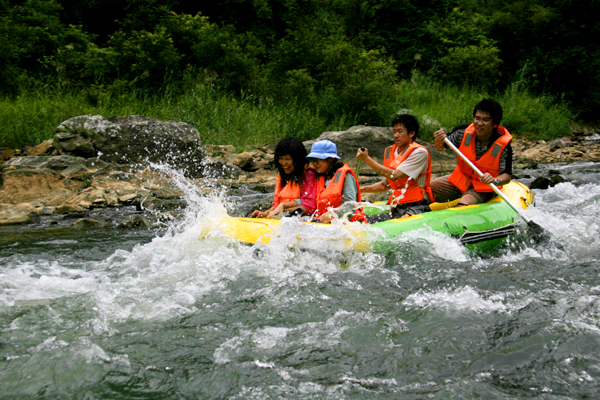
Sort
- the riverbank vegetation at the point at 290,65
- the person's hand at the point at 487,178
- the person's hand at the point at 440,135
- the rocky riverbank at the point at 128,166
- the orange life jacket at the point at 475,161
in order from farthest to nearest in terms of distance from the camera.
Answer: the riverbank vegetation at the point at 290,65, the rocky riverbank at the point at 128,166, the person's hand at the point at 440,135, the orange life jacket at the point at 475,161, the person's hand at the point at 487,178

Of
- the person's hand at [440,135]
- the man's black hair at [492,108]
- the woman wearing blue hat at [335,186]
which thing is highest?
the man's black hair at [492,108]

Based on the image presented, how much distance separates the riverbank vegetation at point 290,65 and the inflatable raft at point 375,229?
6.66m

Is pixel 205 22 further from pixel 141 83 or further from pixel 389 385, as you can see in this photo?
pixel 389 385

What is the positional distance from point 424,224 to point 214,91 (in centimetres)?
910

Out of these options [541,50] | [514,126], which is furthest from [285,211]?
[541,50]

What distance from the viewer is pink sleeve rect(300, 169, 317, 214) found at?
5094 mm

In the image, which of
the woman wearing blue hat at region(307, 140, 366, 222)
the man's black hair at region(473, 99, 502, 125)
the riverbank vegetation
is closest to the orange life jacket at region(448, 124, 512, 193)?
the man's black hair at region(473, 99, 502, 125)

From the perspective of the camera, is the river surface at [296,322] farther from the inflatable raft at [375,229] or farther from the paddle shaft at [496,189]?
the paddle shaft at [496,189]

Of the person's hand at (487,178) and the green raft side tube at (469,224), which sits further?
the person's hand at (487,178)

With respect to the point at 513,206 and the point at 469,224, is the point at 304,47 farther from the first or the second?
the point at 469,224

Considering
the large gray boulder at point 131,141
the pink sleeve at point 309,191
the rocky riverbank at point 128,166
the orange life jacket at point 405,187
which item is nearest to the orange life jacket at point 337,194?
the pink sleeve at point 309,191

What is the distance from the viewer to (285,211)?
5.08m

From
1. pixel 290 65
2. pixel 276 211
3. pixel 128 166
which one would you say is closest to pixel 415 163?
pixel 276 211

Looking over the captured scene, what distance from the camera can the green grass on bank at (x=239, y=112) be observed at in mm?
10086
